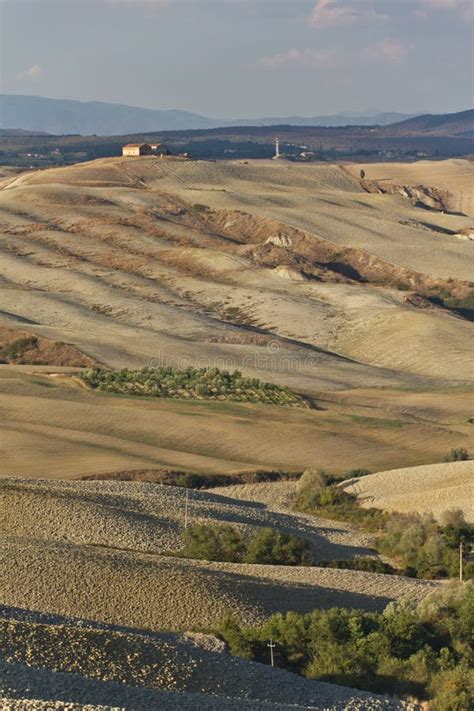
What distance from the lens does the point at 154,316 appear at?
77.0m

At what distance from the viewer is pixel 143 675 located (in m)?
17.6

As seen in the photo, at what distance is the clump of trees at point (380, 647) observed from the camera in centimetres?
1934

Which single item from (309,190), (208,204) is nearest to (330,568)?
(208,204)

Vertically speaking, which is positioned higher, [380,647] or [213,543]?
[380,647]

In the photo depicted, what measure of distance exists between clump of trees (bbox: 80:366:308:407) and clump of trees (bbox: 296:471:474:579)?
13.6 metres

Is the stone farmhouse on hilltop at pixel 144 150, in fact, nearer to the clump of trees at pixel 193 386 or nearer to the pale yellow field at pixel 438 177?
the pale yellow field at pixel 438 177

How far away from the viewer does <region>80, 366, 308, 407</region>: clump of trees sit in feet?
175

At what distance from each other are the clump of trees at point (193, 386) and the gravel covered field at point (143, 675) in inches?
1330

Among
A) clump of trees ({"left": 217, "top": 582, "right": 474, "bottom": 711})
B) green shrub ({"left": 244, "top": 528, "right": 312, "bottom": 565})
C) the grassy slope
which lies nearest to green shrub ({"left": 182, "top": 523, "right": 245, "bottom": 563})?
green shrub ({"left": 244, "top": 528, "right": 312, "bottom": 565})

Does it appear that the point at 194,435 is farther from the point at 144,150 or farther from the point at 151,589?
the point at 144,150

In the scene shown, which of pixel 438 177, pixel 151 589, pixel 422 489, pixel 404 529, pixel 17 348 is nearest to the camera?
pixel 151 589

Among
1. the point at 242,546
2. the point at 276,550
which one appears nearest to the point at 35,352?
the point at 242,546

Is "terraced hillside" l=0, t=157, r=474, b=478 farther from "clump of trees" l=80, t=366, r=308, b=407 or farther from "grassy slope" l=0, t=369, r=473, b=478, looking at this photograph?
"clump of trees" l=80, t=366, r=308, b=407

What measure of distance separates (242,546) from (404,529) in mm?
4908
